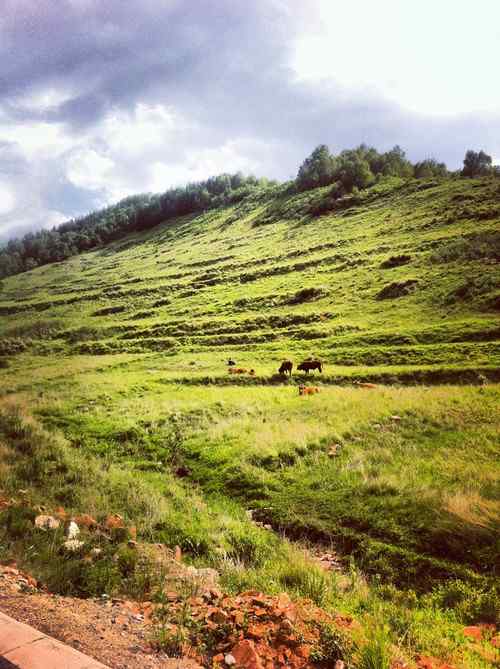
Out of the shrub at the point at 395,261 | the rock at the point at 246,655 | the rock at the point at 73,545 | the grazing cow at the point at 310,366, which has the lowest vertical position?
the grazing cow at the point at 310,366

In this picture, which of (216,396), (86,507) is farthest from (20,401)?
(86,507)

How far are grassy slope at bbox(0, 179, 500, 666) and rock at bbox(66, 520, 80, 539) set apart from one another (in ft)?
5.28

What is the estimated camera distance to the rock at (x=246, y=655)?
404 cm

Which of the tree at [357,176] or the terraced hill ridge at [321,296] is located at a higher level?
the tree at [357,176]

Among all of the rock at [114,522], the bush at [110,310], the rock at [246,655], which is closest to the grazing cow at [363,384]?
the rock at [114,522]

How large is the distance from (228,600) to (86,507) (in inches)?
231

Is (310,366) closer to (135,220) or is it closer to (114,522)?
(114,522)

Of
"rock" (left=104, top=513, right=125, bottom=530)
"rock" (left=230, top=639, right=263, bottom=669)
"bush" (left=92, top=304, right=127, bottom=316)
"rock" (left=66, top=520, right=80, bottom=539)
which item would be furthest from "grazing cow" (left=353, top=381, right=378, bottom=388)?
"bush" (left=92, top=304, right=127, bottom=316)

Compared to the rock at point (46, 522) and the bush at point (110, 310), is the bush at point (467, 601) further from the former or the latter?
the bush at point (110, 310)

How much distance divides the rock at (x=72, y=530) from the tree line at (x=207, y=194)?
3955 inches

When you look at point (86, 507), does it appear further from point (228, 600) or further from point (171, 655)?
point (171, 655)

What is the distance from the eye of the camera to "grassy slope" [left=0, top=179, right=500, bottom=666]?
8.49 metres

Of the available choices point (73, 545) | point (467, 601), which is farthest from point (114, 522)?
point (467, 601)

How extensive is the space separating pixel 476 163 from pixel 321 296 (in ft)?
220
